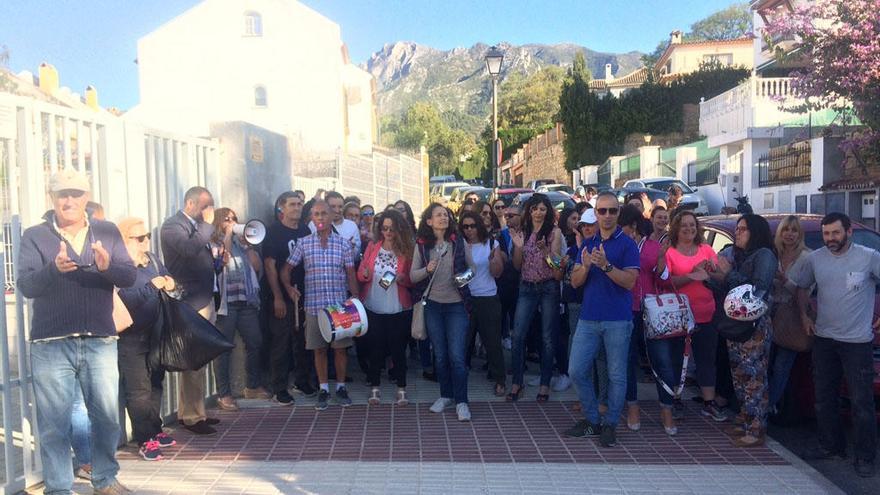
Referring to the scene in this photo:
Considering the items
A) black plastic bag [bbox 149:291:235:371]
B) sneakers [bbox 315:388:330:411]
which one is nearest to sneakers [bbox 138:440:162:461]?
black plastic bag [bbox 149:291:235:371]

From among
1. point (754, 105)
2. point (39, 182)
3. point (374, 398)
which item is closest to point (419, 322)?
point (374, 398)

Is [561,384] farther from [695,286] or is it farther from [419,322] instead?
[695,286]

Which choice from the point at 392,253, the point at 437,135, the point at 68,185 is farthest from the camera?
the point at 437,135

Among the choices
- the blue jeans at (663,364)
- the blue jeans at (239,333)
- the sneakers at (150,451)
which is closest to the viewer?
the sneakers at (150,451)

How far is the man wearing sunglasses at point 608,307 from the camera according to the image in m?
5.66

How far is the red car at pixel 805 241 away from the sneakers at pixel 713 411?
1.91ft

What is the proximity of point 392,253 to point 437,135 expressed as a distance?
5765 cm

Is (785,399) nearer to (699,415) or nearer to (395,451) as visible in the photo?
(699,415)

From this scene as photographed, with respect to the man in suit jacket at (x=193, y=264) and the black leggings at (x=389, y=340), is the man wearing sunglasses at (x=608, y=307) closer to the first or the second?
the black leggings at (x=389, y=340)

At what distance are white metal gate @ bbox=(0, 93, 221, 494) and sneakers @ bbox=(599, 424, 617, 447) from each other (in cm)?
351

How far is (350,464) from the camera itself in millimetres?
5434

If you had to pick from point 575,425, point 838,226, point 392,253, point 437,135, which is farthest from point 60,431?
point 437,135

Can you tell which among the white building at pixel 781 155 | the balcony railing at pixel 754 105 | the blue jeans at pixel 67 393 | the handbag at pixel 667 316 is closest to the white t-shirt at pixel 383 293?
the handbag at pixel 667 316

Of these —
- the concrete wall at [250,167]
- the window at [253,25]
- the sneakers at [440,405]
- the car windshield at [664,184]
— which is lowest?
the sneakers at [440,405]
